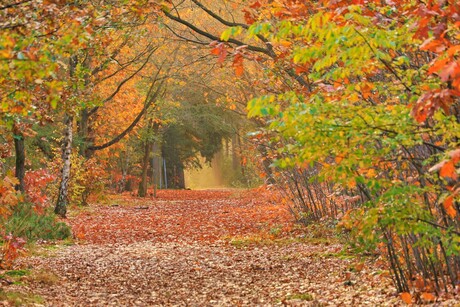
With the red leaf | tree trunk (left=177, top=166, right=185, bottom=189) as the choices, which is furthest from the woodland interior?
tree trunk (left=177, top=166, right=185, bottom=189)

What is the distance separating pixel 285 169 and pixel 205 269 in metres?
3.36

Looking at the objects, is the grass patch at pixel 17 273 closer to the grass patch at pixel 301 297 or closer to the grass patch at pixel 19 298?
the grass patch at pixel 19 298

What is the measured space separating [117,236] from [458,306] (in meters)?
11.5

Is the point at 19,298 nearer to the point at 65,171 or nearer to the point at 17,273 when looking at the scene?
the point at 17,273

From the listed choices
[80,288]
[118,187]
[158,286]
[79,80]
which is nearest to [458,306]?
[158,286]

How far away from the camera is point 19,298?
287 inches

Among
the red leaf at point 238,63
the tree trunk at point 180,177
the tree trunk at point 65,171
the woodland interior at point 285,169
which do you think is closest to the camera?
the woodland interior at point 285,169

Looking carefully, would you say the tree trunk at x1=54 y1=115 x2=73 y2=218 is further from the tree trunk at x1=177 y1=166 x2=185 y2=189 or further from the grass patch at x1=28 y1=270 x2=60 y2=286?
the tree trunk at x1=177 y1=166 x2=185 y2=189

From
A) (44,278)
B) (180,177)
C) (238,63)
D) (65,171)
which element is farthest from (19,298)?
(180,177)

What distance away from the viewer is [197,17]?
756 inches

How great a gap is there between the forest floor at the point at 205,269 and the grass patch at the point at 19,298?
36mm

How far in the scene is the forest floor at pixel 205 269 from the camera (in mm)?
7906

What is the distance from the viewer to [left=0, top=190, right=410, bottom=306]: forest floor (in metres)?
7.91

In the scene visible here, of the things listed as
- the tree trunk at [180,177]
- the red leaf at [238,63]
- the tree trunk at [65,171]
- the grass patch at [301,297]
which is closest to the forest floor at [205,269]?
the grass patch at [301,297]
